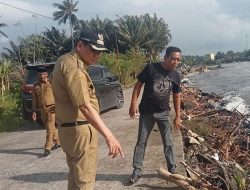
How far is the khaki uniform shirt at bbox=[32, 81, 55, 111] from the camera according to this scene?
927 centimetres

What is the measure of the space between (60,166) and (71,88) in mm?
4115

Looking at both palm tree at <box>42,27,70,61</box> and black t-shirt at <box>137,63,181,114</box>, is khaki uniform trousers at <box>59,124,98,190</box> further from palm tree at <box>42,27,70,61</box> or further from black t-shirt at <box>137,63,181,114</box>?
palm tree at <box>42,27,70,61</box>

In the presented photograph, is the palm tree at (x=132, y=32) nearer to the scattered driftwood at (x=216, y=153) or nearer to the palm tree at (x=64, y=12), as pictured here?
the palm tree at (x=64, y=12)

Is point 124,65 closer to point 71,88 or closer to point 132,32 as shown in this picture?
point 71,88

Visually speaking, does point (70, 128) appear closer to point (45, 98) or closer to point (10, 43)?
point (45, 98)

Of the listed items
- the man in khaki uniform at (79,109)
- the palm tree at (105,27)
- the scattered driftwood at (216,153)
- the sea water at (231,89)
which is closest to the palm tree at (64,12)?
the palm tree at (105,27)

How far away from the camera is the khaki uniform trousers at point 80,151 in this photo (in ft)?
14.2

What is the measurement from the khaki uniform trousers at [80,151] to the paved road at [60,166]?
2.03 m

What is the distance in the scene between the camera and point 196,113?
16469 millimetres

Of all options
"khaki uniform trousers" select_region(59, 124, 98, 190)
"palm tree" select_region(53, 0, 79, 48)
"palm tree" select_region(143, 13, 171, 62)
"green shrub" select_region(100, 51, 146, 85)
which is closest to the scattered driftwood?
"khaki uniform trousers" select_region(59, 124, 98, 190)

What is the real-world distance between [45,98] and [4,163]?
1507 millimetres

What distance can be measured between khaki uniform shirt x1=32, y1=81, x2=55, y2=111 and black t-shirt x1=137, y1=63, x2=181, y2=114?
10.6 feet

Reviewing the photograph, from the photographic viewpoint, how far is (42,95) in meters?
9.30

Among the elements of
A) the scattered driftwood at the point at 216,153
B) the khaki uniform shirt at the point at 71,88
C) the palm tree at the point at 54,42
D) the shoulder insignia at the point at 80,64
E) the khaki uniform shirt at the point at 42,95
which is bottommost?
the scattered driftwood at the point at 216,153
